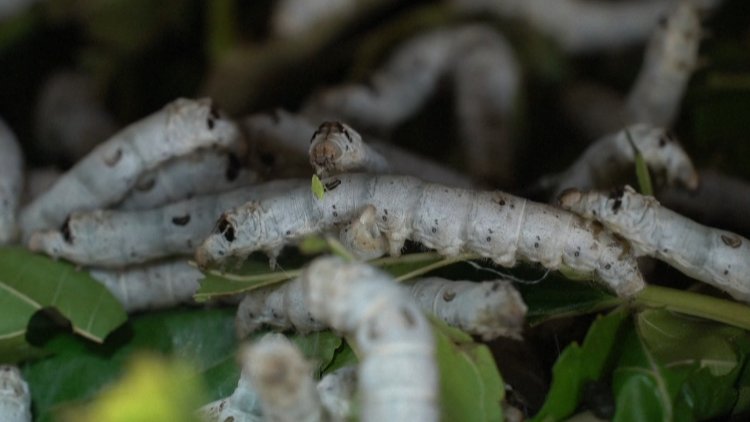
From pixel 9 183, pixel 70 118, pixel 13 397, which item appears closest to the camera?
pixel 13 397

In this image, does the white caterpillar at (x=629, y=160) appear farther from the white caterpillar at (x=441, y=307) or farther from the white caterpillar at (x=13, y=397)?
the white caterpillar at (x=13, y=397)

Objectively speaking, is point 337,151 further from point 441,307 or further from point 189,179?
point 189,179

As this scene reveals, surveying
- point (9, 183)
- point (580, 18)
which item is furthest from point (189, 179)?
point (580, 18)

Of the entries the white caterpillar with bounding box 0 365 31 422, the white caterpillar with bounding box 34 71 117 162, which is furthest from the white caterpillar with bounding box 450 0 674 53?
the white caterpillar with bounding box 0 365 31 422

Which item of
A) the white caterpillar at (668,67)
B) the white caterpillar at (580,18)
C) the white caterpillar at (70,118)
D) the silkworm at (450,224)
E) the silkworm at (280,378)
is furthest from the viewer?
the white caterpillar at (580,18)

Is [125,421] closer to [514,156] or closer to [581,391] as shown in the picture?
[581,391]

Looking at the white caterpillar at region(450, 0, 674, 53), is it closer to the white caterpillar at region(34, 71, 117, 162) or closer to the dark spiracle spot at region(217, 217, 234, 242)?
the white caterpillar at region(34, 71, 117, 162)

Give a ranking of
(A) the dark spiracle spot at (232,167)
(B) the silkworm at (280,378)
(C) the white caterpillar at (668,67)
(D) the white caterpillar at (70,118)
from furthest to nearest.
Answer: (D) the white caterpillar at (70,118) → (C) the white caterpillar at (668,67) → (A) the dark spiracle spot at (232,167) → (B) the silkworm at (280,378)

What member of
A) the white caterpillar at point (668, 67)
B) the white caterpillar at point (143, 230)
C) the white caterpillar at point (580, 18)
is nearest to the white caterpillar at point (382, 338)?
the white caterpillar at point (143, 230)
